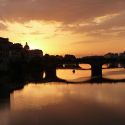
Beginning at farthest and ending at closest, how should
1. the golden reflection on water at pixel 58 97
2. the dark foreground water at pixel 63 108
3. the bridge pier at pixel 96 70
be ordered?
the bridge pier at pixel 96 70, the golden reflection on water at pixel 58 97, the dark foreground water at pixel 63 108

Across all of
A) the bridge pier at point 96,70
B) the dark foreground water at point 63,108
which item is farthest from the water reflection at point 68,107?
the bridge pier at point 96,70

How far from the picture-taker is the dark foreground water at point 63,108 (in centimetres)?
4128

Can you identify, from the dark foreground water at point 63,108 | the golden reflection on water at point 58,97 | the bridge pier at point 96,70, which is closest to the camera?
the dark foreground water at point 63,108

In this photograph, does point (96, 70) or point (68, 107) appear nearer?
point (68, 107)

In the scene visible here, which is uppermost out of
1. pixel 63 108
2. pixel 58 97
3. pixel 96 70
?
pixel 96 70

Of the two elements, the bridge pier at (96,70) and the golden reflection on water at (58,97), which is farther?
the bridge pier at (96,70)

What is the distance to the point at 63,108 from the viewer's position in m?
49.8

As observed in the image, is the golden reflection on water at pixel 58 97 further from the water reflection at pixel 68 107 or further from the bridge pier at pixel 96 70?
the bridge pier at pixel 96 70

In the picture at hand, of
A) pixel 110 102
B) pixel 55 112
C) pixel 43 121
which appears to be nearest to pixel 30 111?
pixel 55 112

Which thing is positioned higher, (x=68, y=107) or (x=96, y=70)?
(x=96, y=70)

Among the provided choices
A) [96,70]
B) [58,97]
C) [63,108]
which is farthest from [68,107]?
[96,70]

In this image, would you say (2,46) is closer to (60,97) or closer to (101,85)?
(101,85)

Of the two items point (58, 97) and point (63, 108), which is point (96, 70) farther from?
point (63, 108)

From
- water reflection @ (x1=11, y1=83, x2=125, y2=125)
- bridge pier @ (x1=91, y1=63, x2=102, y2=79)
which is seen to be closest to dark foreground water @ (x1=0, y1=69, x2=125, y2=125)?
water reflection @ (x1=11, y1=83, x2=125, y2=125)
